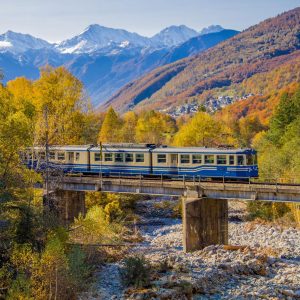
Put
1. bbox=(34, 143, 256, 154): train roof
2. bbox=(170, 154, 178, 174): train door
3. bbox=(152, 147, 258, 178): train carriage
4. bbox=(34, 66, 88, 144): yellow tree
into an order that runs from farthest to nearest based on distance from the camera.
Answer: bbox=(34, 66, 88, 144): yellow tree, bbox=(170, 154, 178, 174): train door, bbox=(34, 143, 256, 154): train roof, bbox=(152, 147, 258, 178): train carriage

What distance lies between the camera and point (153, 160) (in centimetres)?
Result: 4538

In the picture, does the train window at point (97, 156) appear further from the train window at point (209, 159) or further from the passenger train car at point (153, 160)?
the train window at point (209, 159)

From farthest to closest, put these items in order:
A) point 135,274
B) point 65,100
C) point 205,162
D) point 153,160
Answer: point 65,100, point 153,160, point 205,162, point 135,274

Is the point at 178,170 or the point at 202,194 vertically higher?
the point at 178,170

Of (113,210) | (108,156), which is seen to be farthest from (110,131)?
(108,156)

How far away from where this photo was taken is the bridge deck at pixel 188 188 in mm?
36906

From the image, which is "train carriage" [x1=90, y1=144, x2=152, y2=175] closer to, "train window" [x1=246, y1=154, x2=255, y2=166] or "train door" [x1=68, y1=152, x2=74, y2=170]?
"train door" [x1=68, y1=152, x2=74, y2=170]

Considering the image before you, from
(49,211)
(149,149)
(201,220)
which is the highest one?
(149,149)

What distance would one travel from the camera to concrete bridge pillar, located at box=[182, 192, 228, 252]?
1545 inches

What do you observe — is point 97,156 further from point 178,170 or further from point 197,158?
point 197,158

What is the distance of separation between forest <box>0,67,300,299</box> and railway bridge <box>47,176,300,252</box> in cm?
383

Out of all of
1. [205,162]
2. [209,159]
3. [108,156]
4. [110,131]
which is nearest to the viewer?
[209,159]

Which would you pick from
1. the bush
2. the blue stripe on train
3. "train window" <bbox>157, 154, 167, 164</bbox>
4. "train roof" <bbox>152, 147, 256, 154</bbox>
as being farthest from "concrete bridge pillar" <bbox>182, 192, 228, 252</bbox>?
the bush

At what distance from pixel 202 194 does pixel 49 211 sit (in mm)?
13209
